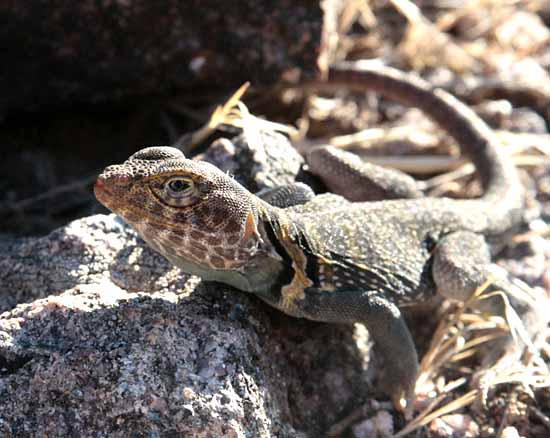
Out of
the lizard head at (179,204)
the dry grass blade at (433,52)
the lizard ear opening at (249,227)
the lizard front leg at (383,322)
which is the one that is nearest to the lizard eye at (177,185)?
the lizard head at (179,204)

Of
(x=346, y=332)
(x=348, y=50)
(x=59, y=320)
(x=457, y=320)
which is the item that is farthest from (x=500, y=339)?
(x=348, y=50)

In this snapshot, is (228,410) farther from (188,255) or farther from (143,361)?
(188,255)

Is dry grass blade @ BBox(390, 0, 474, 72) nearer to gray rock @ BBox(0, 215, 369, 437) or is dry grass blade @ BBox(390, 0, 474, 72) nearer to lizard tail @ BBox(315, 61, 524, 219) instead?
lizard tail @ BBox(315, 61, 524, 219)

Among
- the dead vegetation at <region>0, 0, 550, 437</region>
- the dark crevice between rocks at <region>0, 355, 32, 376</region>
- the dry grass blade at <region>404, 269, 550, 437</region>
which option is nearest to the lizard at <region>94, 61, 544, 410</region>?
the dry grass blade at <region>404, 269, 550, 437</region>

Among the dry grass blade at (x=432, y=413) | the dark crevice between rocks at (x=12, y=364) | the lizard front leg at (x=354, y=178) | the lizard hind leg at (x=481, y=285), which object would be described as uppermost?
the lizard front leg at (x=354, y=178)

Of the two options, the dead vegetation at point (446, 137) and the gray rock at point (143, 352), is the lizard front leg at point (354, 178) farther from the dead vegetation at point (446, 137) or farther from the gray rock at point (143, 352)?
the gray rock at point (143, 352)

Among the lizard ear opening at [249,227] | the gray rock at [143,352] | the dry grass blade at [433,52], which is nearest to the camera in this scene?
the gray rock at [143,352]

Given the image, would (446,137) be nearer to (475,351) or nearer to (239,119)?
(475,351)
